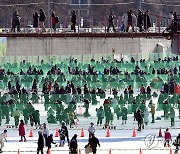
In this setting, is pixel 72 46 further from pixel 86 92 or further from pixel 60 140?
Result: pixel 60 140

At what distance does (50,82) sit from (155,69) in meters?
15.7

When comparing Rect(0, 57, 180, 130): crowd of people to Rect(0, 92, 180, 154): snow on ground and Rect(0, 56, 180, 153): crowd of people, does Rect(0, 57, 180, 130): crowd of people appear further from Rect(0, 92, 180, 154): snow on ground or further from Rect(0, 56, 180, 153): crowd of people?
Rect(0, 92, 180, 154): snow on ground

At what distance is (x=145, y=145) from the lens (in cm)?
5541

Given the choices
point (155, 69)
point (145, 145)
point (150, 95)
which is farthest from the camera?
point (155, 69)

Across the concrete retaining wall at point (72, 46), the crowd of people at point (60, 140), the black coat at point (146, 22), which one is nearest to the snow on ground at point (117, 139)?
the crowd of people at point (60, 140)

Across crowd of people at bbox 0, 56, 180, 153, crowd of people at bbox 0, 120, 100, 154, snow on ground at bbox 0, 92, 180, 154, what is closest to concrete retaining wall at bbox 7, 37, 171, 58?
crowd of people at bbox 0, 56, 180, 153

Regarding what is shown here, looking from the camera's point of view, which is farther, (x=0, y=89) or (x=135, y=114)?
(x=0, y=89)

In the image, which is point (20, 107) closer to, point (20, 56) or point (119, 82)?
point (119, 82)

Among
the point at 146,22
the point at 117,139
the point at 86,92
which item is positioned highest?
the point at 146,22

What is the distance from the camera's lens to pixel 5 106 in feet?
206

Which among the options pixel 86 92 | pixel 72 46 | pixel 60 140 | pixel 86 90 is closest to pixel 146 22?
pixel 86 92

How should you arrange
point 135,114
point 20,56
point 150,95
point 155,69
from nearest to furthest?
point 135,114 < point 150,95 < point 155,69 < point 20,56

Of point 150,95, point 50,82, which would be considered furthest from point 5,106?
point 50,82

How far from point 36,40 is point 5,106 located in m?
50.1
